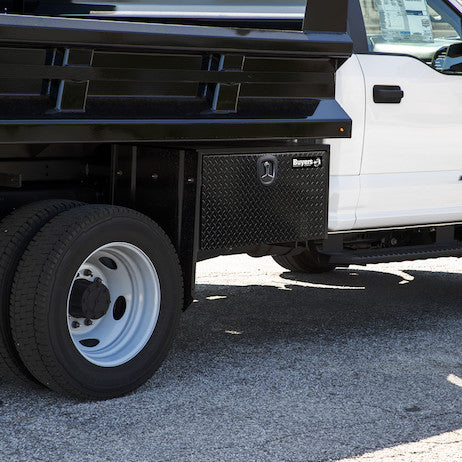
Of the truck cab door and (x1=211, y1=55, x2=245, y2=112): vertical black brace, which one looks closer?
(x1=211, y1=55, x2=245, y2=112): vertical black brace

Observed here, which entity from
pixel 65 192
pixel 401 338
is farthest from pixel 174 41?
pixel 401 338

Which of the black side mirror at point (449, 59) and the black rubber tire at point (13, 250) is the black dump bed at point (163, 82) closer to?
the black rubber tire at point (13, 250)

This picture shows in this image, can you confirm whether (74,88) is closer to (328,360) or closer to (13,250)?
(13,250)

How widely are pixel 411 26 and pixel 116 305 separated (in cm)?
251

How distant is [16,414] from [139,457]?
0.75m

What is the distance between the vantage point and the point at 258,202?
5.11 m

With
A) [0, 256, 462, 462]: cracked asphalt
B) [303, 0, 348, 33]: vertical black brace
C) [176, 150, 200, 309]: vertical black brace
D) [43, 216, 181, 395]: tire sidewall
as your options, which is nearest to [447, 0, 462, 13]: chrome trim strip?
[303, 0, 348, 33]: vertical black brace

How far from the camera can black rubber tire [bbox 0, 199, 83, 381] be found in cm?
443

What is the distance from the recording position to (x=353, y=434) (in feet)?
13.9

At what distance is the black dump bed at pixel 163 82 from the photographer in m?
4.16

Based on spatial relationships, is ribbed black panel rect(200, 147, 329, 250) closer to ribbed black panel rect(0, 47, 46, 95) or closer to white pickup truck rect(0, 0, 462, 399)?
white pickup truck rect(0, 0, 462, 399)

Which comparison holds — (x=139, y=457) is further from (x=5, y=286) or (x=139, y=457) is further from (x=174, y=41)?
(x=174, y=41)

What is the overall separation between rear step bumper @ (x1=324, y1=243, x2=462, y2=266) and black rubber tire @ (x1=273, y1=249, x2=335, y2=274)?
1.60 meters

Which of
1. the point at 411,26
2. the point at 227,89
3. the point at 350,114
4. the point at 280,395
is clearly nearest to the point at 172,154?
the point at 227,89
